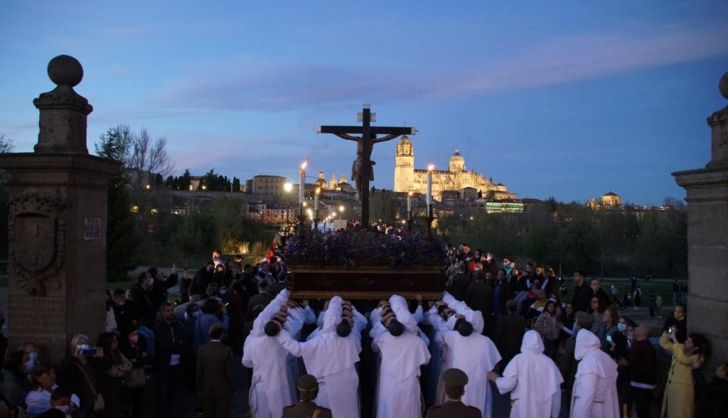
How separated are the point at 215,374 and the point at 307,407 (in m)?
3.35

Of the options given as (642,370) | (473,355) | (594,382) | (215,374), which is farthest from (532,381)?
(215,374)

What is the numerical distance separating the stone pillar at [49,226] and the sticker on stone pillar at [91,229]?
0.42 ft

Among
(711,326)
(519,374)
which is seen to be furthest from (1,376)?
(711,326)

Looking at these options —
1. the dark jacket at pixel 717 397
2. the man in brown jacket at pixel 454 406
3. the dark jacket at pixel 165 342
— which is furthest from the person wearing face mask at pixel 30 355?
the dark jacket at pixel 717 397

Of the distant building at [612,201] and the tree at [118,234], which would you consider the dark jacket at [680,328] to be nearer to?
the tree at [118,234]

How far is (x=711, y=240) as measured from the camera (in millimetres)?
7137

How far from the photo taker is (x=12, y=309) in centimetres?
722

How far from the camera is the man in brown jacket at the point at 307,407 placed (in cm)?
455

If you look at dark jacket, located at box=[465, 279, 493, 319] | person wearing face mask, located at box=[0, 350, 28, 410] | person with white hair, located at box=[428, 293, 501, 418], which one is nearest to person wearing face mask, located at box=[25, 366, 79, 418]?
person wearing face mask, located at box=[0, 350, 28, 410]

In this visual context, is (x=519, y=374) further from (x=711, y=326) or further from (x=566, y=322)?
(x=566, y=322)

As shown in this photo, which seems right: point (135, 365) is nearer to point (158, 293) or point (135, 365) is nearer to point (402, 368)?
point (402, 368)

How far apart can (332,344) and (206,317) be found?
3113 mm

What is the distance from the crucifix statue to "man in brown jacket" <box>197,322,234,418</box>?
7.42m

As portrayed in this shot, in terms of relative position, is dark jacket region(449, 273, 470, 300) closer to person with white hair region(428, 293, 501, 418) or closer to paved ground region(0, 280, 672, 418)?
paved ground region(0, 280, 672, 418)
